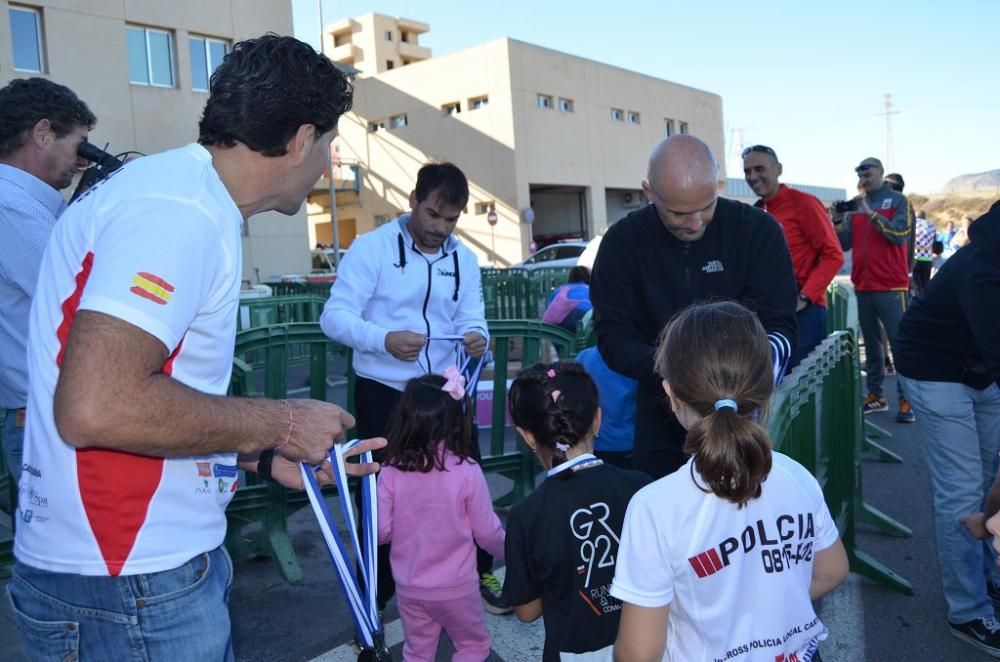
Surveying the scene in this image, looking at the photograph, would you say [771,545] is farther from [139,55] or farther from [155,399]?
[139,55]

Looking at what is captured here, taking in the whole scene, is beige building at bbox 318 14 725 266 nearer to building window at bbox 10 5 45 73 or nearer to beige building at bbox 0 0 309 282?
beige building at bbox 0 0 309 282

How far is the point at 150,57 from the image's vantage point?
21.4 meters

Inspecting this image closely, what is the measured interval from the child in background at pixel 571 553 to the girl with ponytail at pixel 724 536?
17.7 inches

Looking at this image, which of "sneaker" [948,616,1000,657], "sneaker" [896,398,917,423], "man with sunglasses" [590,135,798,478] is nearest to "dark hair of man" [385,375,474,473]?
"man with sunglasses" [590,135,798,478]

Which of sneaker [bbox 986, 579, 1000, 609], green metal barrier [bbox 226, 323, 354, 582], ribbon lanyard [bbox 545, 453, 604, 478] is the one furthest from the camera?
green metal barrier [bbox 226, 323, 354, 582]

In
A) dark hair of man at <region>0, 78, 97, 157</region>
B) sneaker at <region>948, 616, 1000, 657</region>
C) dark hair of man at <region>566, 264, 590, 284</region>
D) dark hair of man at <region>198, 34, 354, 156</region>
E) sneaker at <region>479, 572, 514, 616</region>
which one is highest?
dark hair of man at <region>0, 78, 97, 157</region>

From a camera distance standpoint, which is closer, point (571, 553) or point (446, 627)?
point (571, 553)

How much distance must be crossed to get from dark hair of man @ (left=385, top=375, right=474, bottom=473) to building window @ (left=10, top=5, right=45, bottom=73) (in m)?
19.8

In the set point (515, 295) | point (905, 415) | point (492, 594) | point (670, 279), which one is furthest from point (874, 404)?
point (515, 295)

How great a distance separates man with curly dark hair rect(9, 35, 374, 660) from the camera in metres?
1.51

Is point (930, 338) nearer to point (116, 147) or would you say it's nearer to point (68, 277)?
point (68, 277)

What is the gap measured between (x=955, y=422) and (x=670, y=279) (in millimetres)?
1534

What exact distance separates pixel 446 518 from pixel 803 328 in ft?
12.6

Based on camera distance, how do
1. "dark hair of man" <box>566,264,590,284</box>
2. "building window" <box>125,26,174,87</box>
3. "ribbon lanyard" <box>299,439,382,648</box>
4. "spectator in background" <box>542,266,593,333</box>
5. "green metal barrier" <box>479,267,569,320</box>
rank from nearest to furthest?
"ribbon lanyard" <box>299,439,382,648</box>
"spectator in background" <box>542,266,593,333</box>
"dark hair of man" <box>566,264,590,284</box>
"green metal barrier" <box>479,267,569,320</box>
"building window" <box>125,26,174,87</box>
